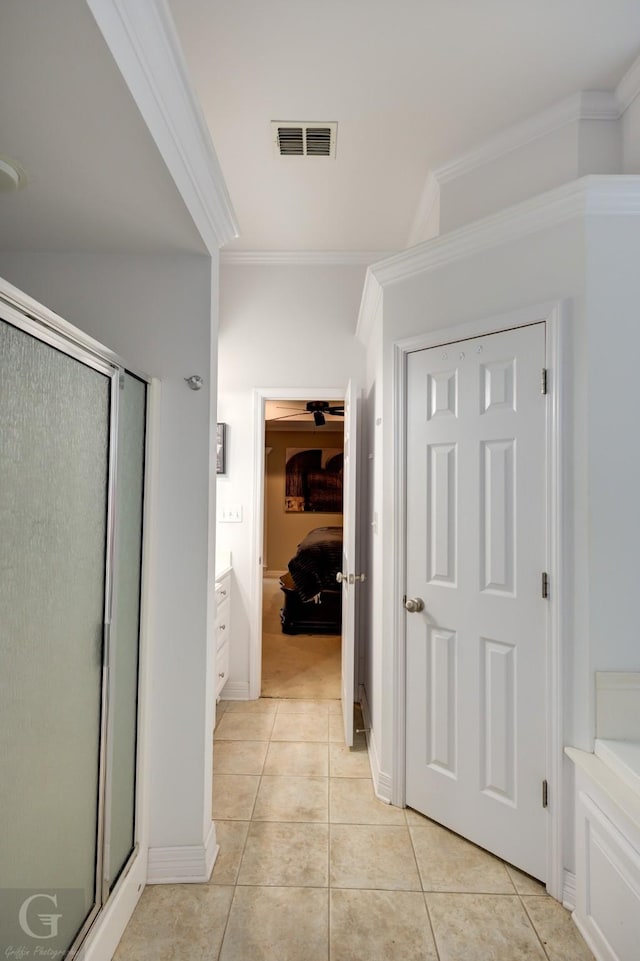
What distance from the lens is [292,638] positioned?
4.41 m

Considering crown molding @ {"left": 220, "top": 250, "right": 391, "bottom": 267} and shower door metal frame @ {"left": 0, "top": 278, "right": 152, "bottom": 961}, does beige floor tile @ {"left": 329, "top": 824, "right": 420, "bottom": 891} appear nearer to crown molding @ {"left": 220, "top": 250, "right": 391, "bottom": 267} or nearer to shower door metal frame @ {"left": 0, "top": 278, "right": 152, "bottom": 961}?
shower door metal frame @ {"left": 0, "top": 278, "right": 152, "bottom": 961}

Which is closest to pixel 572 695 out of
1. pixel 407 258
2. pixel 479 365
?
pixel 479 365

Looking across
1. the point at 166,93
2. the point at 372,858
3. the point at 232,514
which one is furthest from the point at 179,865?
the point at 166,93

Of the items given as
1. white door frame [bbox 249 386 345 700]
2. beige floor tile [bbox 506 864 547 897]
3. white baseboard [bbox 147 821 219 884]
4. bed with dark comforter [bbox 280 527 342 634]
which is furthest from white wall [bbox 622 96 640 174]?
bed with dark comforter [bbox 280 527 342 634]

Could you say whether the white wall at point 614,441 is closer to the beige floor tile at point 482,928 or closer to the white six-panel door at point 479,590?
the white six-panel door at point 479,590

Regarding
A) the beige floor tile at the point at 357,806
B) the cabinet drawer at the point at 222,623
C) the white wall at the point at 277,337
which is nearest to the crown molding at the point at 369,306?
the white wall at the point at 277,337

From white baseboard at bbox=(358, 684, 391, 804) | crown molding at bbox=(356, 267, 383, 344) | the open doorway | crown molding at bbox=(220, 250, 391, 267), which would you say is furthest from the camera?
the open doorway

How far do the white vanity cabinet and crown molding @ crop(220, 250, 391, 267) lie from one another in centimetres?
202

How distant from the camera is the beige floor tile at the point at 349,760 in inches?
92.1

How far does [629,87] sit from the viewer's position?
5.64 ft

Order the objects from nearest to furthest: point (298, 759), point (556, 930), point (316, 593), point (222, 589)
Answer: point (556, 930), point (298, 759), point (222, 589), point (316, 593)

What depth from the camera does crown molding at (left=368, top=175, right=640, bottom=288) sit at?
61.2 inches

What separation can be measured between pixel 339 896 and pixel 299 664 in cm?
215

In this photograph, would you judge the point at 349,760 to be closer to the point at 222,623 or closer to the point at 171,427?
the point at 222,623
